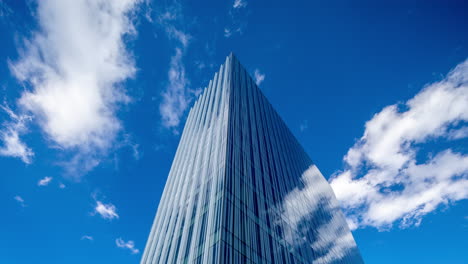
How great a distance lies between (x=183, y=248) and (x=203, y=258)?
519cm

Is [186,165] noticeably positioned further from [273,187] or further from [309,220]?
[309,220]

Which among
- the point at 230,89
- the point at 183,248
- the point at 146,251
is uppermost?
the point at 230,89

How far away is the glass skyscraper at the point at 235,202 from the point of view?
22.7 metres

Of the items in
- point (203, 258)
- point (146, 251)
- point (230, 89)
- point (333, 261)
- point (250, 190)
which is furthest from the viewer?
point (333, 261)

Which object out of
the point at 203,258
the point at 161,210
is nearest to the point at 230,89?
the point at 161,210

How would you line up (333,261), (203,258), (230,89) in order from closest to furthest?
1. (203,258)
2. (230,89)
3. (333,261)

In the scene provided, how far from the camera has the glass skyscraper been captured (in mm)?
22688

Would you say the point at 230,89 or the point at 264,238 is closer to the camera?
the point at 264,238

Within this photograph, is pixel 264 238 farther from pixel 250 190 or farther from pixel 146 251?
pixel 146 251

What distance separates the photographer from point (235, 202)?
25.0 meters

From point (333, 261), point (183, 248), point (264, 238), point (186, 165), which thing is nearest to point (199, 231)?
point (183, 248)

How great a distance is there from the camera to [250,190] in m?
29.0

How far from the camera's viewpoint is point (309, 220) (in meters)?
45.0

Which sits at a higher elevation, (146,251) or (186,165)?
(186,165)
